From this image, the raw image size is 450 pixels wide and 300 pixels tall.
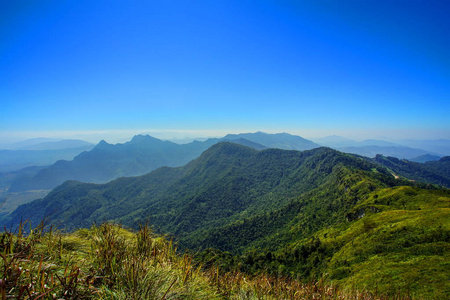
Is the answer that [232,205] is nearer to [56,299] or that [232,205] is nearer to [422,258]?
[422,258]

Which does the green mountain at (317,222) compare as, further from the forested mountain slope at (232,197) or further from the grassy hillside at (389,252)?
the forested mountain slope at (232,197)

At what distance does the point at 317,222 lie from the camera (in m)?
72.6

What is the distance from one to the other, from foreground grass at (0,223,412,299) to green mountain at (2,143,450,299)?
1.42 ft

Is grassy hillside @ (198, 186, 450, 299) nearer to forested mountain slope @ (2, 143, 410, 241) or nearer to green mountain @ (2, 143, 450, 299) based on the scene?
green mountain @ (2, 143, 450, 299)

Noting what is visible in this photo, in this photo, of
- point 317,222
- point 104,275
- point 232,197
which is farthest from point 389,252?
point 232,197

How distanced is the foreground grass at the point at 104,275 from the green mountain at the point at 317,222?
433 mm

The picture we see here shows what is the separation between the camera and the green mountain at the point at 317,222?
2413 cm

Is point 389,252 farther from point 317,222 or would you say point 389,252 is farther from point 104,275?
point 317,222

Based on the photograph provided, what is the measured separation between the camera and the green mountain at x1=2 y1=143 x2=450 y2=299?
79.2 feet

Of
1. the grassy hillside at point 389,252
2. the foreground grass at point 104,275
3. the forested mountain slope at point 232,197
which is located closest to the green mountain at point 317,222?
Result: the grassy hillside at point 389,252

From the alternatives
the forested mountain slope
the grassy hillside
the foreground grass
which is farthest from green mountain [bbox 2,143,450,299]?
the forested mountain slope

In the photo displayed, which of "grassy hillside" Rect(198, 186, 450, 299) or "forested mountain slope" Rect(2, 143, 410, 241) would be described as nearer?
"grassy hillside" Rect(198, 186, 450, 299)

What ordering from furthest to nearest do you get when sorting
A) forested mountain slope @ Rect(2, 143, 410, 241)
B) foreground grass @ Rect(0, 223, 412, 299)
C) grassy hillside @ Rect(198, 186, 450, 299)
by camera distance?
forested mountain slope @ Rect(2, 143, 410, 241), grassy hillside @ Rect(198, 186, 450, 299), foreground grass @ Rect(0, 223, 412, 299)

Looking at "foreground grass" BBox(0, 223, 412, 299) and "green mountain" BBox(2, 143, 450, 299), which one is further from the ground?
"foreground grass" BBox(0, 223, 412, 299)
